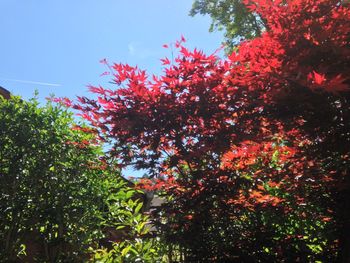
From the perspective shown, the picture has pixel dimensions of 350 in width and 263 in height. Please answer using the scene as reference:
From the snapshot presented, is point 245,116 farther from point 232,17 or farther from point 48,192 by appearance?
point 232,17

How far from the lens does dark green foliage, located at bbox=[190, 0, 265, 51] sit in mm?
13875

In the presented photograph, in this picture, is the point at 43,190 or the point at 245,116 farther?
the point at 43,190

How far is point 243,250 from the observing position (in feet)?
11.5

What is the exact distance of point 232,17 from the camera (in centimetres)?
1465

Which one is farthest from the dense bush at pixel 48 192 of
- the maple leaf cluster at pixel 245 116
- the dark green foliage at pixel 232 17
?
the dark green foliage at pixel 232 17

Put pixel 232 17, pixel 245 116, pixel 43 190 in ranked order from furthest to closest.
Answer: pixel 232 17, pixel 43 190, pixel 245 116

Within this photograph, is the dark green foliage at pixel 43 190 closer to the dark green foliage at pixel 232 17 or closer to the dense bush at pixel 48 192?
the dense bush at pixel 48 192

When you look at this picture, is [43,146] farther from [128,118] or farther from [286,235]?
[286,235]

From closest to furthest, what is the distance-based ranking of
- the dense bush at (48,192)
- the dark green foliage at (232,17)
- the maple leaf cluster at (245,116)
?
the maple leaf cluster at (245,116) < the dense bush at (48,192) < the dark green foliage at (232,17)

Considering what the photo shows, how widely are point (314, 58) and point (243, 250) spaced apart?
209 cm

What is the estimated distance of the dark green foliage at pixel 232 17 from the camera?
13.9 meters

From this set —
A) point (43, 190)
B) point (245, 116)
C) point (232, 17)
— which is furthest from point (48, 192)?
point (232, 17)

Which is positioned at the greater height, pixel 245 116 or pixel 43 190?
pixel 245 116

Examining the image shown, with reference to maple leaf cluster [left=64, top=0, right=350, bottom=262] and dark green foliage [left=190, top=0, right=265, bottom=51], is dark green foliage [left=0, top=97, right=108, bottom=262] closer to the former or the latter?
maple leaf cluster [left=64, top=0, right=350, bottom=262]
